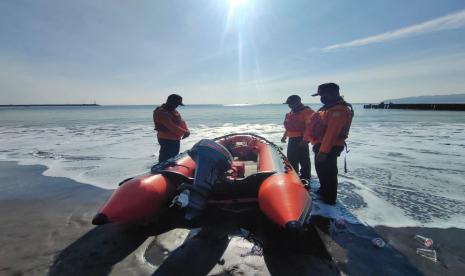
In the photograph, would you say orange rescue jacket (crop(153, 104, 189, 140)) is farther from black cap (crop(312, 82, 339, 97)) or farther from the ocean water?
black cap (crop(312, 82, 339, 97))

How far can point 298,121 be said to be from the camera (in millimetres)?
5578

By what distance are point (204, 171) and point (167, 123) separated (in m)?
2.19

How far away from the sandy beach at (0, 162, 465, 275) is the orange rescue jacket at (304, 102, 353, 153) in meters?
1.21

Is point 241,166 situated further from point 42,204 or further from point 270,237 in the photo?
point 42,204

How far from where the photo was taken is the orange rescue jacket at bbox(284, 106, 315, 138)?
5.52m

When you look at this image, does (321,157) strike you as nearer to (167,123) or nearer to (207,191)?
(207,191)

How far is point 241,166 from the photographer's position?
465 cm

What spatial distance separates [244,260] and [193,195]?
39.1 inches

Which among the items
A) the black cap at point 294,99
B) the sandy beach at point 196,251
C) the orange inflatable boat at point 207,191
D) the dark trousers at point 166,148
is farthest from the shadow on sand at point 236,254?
the black cap at point 294,99

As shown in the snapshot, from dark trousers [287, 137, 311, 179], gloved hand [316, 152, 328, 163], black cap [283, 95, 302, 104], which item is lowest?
dark trousers [287, 137, 311, 179]

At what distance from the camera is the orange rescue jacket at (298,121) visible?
5.52 m

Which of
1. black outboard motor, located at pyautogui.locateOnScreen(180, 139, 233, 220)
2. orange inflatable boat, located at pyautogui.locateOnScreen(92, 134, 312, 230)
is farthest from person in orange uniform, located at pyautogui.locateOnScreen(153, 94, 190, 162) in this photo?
black outboard motor, located at pyautogui.locateOnScreen(180, 139, 233, 220)

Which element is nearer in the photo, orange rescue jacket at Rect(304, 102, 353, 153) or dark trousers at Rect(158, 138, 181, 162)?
orange rescue jacket at Rect(304, 102, 353, 153)

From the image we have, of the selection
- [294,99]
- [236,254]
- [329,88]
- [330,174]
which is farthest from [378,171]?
[236,254]
